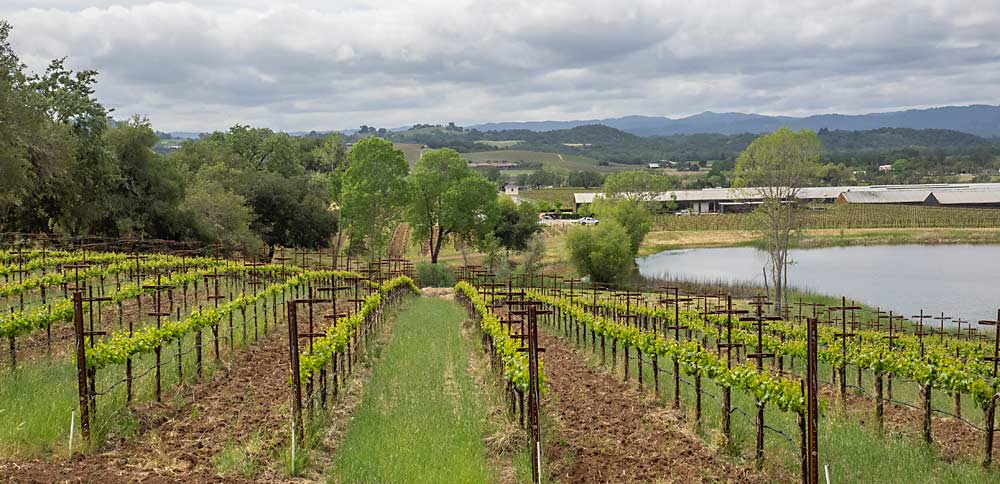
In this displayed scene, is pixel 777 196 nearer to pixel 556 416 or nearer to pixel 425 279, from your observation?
pixel 425 279

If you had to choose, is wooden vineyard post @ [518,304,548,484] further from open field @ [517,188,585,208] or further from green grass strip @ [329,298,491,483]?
open field @ [517,188,585,208]

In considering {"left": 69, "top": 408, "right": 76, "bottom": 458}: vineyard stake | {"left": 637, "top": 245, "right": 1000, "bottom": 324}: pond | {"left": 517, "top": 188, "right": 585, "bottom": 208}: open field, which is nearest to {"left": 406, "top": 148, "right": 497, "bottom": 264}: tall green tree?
{"left": 637, "top": 245, "right": 1000, "bottom": 324}: pond

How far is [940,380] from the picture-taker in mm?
12172

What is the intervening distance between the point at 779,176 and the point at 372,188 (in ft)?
92.4

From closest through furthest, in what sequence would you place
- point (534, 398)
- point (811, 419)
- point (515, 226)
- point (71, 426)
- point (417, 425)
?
point (811, 419), point (71, 426), point (534, 398), point (417, 425), point (515, 226)

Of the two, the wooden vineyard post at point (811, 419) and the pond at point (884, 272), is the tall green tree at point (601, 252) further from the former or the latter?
the wooden vineyard post at point (811, 419)

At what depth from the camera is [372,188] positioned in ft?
189

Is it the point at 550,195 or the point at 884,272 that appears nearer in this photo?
the point at 884,272

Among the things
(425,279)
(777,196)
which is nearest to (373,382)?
(777,196)

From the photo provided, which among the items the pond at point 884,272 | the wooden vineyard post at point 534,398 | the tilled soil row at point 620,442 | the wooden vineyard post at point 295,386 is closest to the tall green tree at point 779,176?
the pond at point 884,272

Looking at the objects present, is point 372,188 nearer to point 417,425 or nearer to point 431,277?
point 431,277

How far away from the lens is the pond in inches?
1886

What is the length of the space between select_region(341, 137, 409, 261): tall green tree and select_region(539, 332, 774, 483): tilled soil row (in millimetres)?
43089

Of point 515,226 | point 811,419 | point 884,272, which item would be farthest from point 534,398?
point 515,226
